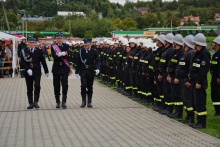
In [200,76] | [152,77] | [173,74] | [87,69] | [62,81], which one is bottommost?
[62,81]

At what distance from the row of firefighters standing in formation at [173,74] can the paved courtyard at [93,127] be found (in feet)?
1.70

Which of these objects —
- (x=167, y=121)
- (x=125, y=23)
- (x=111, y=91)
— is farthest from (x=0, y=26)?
(x=167, y=121)

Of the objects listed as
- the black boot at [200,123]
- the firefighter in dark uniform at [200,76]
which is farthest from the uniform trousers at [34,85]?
the black boot at [200,123]

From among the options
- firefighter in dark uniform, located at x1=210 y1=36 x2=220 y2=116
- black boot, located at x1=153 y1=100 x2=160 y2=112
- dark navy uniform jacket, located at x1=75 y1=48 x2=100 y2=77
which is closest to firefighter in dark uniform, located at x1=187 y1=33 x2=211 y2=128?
firefighter in dark uniform, located at x1=210 y1=36 x2=220 y2=116

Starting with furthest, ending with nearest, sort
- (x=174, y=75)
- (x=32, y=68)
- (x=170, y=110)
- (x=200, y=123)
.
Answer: (x=32, y=68) < (x=170, y=110) < (x=174, y=75) < (x=200, y=123)

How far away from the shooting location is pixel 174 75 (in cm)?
1410

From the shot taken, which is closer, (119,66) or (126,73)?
(126,73)

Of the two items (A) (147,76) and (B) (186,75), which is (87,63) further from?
(B) (186,75)

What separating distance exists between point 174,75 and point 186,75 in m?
0.74

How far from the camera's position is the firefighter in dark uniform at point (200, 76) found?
1230cm

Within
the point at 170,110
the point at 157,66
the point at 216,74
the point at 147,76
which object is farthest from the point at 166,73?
the point at 147,76

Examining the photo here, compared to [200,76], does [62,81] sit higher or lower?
lower

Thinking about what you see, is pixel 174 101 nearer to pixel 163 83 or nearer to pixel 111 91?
pixel 163 83

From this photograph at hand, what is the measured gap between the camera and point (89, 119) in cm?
1410
